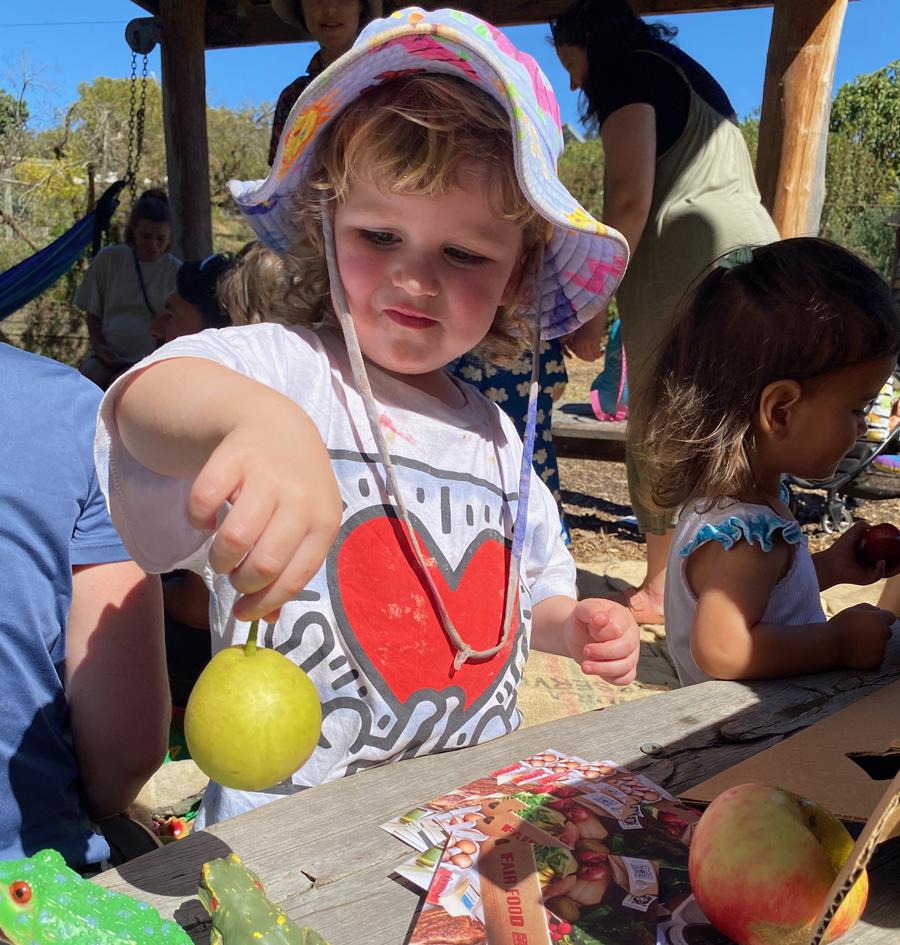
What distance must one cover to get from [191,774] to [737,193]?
2.75 m

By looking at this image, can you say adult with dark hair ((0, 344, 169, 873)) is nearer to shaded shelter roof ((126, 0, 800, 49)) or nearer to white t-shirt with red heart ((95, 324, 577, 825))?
white t-shirt with red heart ((95, 324, 577, 825))

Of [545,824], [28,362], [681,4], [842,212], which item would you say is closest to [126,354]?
[681,4]

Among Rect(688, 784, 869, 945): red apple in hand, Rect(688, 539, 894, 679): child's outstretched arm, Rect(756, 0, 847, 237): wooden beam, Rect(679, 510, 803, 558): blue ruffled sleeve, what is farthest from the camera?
Rect(756, 0, 847, 237): wooden beam

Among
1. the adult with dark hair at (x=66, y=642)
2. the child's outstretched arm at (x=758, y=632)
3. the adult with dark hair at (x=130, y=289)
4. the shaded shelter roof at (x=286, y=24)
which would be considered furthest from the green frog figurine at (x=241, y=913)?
the adult with dark hair at (x=130, y=289)

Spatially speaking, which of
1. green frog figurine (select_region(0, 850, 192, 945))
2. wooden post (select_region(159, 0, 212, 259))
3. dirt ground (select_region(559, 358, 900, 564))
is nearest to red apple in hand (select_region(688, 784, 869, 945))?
green frog figurine (select_region(0, 850, 192, 945))

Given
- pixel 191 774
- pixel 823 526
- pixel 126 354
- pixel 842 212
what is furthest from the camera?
pixel 842 212

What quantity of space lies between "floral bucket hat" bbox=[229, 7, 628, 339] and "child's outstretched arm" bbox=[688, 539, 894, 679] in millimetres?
626

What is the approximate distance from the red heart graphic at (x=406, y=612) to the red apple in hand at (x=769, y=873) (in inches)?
21.8

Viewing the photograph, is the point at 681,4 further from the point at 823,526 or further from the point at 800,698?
the point at 800,698

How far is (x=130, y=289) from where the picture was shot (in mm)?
6836

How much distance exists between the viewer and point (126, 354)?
688 cm

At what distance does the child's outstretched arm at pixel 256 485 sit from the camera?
2.08 feet

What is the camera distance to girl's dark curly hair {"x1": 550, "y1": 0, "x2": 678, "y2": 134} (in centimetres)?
330

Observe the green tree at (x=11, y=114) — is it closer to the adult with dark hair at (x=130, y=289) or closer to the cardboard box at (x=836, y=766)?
the adult with dark hair at (x=130, y=289)
